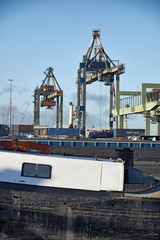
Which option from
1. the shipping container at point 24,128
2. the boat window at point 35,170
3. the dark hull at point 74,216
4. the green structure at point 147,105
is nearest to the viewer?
the dark hull at point 74,216

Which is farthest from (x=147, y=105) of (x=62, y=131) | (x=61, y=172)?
(x=61, y=172)

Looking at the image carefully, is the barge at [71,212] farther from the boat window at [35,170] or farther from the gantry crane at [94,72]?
the gantry crane at [94,72]

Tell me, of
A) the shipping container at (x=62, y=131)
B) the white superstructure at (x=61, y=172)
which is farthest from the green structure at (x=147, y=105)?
the white superstructure at (x=61, y=172)

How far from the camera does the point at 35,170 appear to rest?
13.7 metres

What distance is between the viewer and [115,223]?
12828 millimetres

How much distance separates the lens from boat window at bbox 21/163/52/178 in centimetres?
1370

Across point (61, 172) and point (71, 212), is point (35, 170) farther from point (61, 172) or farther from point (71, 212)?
point (71, 212)

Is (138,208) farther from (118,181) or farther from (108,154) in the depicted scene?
(108,154)

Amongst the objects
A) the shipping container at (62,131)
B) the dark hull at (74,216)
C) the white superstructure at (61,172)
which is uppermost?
the shipping container at (62,131)

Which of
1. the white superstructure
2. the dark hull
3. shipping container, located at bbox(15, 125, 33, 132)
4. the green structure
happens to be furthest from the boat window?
shipping container, located at bbox(15, 125, 33, 132)

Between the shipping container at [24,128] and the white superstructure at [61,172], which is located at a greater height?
the shipping container at [24,128]

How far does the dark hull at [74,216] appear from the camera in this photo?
12820 mm

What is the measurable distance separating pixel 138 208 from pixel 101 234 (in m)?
1.68

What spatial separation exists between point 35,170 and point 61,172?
1049 mm
